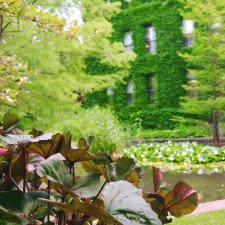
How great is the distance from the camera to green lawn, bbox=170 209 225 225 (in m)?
2.62

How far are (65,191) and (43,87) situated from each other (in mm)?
6189

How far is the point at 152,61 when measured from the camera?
1736cm

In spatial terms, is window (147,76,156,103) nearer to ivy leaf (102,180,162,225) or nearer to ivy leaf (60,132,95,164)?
ivy leaf (60,132,95,164)

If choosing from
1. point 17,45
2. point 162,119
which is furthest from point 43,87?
point 162,119

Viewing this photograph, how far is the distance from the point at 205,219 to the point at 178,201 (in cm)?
214

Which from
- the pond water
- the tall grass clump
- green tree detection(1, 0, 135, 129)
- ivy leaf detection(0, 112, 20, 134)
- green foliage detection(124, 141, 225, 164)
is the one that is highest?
green tree detection(1, 0, 135, 129)

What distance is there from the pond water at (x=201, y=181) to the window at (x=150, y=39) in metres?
12.7

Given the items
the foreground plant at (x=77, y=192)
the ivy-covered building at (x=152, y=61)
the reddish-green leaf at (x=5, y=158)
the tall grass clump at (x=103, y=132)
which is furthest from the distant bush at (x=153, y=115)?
the reddish-green leaf at (x=5, y=158)

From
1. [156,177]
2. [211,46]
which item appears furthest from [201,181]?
[211,46]

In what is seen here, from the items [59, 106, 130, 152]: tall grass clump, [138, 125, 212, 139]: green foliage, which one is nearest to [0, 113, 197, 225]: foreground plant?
[59, 106, 130, 152]: tall grass clump

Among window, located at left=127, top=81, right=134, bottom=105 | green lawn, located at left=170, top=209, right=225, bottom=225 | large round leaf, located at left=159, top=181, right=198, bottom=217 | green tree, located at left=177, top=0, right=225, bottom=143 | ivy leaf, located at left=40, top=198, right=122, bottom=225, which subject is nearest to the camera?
ivy leaf, located at left=40, top=198, right=122, bottom=225

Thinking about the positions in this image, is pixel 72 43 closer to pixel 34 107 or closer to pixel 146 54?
pixel 34 107

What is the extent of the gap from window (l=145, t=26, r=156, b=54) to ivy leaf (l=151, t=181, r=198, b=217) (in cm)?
1748

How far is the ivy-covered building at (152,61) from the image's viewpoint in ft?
54.4
